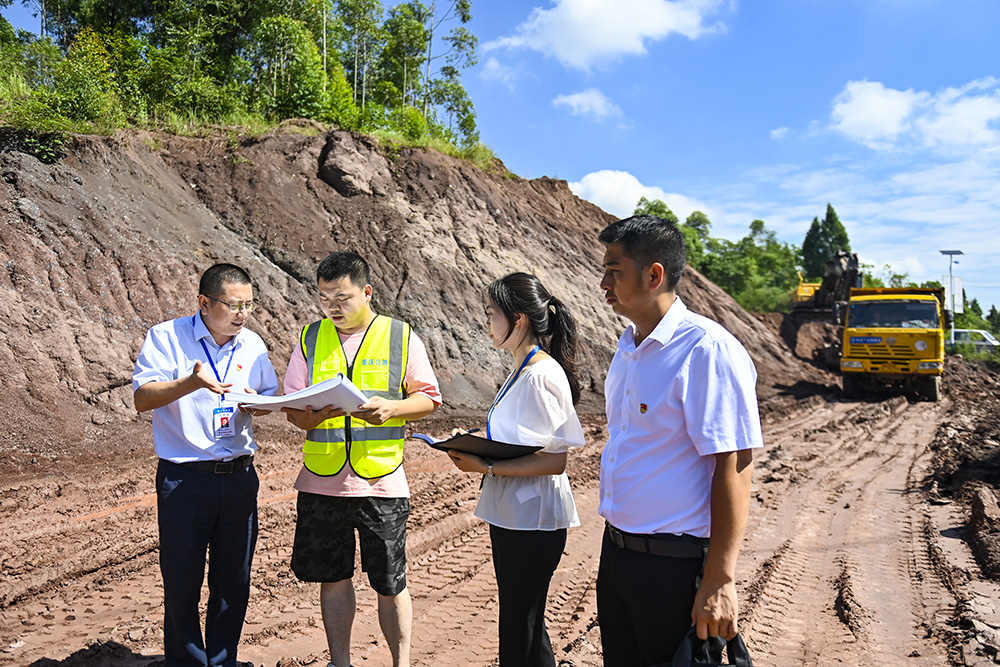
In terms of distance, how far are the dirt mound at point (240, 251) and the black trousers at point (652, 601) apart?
7.75 meters

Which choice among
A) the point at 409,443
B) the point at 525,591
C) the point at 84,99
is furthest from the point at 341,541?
the point at 84,99

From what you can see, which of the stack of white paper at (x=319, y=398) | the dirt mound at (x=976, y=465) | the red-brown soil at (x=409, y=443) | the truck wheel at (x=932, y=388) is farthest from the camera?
the truck wheel at (x=932, y=388)

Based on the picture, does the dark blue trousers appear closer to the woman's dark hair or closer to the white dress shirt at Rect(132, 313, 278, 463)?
the white dress shirt at Rect(132, 313, 278, 463)

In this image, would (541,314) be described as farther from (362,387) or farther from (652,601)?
(652,601)

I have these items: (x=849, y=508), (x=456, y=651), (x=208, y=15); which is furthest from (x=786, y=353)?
(x=208, y=15)

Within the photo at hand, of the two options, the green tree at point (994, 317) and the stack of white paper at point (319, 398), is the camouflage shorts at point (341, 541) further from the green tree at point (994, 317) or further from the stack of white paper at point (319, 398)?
the green tree at point (994, 317)

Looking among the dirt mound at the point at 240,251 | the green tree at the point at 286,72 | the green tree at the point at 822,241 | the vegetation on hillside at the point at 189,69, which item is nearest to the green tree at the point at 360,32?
the vegetation on hillside at the point at 189,69

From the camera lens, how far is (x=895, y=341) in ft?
55.2

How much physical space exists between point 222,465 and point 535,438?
65.2 inches

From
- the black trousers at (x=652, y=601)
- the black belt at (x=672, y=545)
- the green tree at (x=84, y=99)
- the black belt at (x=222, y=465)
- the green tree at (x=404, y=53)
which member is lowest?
the black trousers at (x=652, y=601)

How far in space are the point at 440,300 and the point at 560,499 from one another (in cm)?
1172

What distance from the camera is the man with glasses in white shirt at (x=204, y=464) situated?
3.28m

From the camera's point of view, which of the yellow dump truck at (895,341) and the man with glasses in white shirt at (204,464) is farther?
the yellow dump truck at (895,341)

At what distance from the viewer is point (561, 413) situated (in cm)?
293
